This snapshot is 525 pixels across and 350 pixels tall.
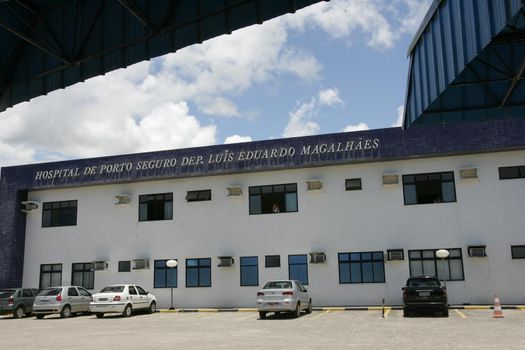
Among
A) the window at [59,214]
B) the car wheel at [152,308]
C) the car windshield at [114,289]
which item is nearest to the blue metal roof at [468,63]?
the car windshield at [114,289]

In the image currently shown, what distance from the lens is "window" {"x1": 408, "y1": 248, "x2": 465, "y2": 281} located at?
84.8 feet

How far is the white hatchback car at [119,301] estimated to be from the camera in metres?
24.8

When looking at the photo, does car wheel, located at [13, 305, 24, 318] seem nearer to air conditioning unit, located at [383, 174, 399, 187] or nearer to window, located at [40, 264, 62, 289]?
window, located at [40, 264, 62, 289]

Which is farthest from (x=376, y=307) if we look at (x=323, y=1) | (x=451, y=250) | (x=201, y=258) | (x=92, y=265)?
(x=323, y=1)

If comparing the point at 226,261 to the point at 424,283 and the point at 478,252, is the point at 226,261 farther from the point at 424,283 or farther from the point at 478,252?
the point at 478,252

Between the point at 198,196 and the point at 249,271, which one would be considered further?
the point at 198,196

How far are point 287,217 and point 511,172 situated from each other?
36.1ft

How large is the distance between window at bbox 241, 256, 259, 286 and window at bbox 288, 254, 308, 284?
5.86 feet

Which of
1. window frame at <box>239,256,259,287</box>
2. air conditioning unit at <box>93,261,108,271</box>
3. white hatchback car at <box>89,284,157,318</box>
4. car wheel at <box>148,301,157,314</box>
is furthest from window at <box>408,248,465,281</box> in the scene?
air conditioning unit at <box>93,261,108,271</box>

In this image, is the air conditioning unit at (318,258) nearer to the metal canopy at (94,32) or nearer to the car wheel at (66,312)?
the car wheel at (66,312)

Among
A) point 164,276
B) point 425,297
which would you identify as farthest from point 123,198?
point 425,297

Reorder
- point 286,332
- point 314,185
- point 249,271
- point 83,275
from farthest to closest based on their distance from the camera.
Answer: point 83,275 < point 249,271 < point 314,185 < point 286,332

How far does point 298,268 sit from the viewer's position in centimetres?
2800

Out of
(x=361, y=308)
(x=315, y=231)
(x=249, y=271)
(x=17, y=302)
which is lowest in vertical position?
(x=361, y=308)
